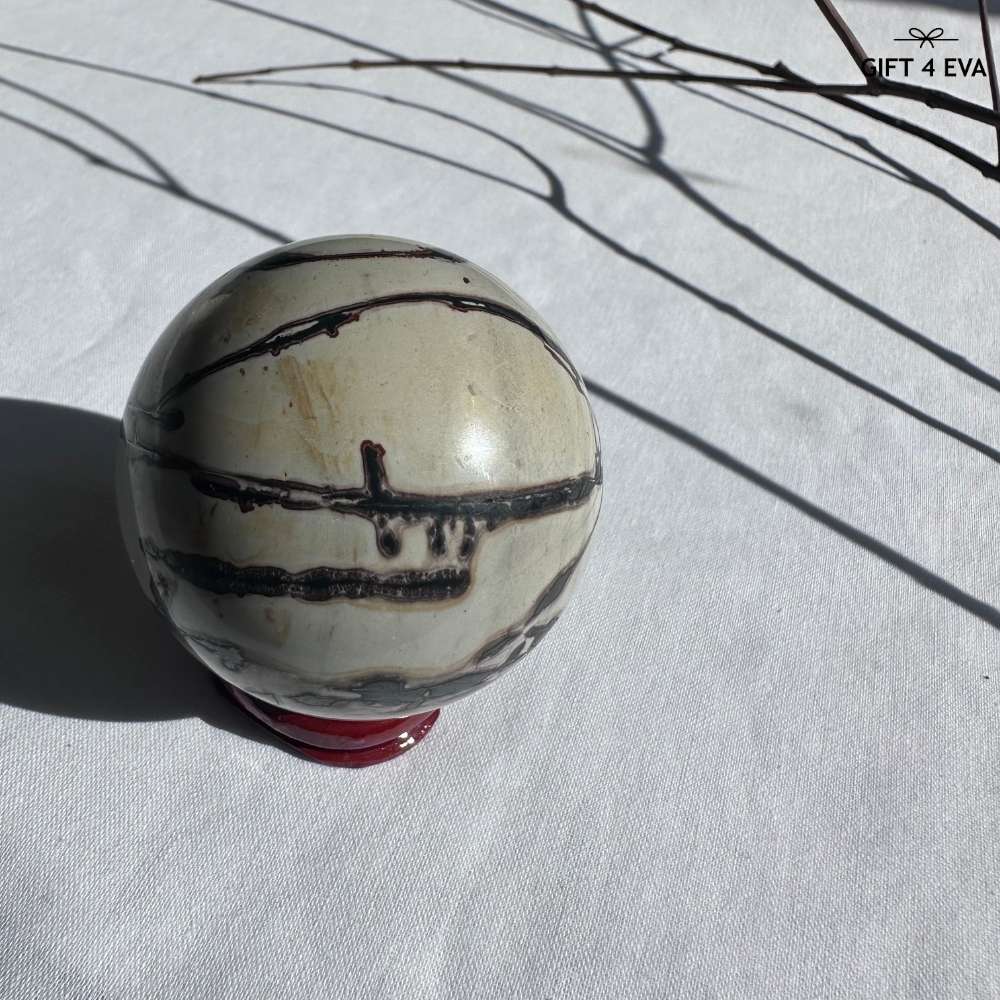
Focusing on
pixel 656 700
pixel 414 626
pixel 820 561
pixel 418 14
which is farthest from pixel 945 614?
pixel 418 14

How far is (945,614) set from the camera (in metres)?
1.12

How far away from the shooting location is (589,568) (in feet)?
3.75

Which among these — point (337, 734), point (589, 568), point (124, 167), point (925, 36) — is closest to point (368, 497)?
point (337, 734)

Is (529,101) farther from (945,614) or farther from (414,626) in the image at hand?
(414,626)

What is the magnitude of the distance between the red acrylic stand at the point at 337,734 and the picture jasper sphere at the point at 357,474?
0.14 m

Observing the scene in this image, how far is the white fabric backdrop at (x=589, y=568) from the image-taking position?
0.89m

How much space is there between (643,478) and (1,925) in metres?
0.76

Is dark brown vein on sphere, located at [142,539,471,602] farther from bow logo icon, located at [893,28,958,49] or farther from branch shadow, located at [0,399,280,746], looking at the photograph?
bow logo icon, located at [893,28,958,49]

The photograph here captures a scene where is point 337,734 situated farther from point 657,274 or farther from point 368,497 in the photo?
point 657,274

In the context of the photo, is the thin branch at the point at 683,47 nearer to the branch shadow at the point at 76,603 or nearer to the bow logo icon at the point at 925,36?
the branch shadow at the point at 76,603

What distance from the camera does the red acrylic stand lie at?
0.95 meters

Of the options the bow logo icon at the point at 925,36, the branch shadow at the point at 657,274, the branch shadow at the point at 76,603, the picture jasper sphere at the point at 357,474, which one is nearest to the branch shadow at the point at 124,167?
the branch shadow at the point at 657,274

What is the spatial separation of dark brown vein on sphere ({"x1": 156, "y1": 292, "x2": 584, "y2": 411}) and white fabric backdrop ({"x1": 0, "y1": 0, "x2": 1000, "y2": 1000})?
1.25ft

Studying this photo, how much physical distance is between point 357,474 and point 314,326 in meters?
0.11
